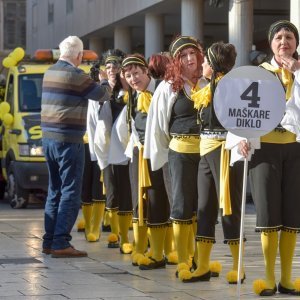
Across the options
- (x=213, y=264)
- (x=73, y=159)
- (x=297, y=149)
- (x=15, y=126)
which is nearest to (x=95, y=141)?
(x=73, y=159)

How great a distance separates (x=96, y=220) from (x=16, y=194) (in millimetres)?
6719

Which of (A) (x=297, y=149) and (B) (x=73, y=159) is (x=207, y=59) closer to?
(A) (x=297, y=149)

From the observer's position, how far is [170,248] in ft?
36.7

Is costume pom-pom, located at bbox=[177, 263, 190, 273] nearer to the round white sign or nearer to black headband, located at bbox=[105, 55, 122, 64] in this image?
the round white sign

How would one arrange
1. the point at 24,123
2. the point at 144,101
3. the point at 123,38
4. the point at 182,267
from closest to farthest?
1. the point at 182,267
2. the point at 144,101
3. the point at 24,123
4. the point at 123,38

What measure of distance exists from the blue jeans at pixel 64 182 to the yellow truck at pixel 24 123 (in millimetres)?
7285

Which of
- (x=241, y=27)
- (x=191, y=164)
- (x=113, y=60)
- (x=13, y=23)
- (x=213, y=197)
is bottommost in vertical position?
(x=213, y=197)

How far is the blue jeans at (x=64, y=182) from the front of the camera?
38.2 ft

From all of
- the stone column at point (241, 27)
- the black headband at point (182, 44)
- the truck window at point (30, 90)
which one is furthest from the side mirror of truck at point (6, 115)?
the black headband at point (182, 44)

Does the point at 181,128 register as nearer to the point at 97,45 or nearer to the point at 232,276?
the point at 232,276

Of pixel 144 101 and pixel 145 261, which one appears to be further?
pixel 144 101

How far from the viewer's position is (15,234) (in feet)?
46.5

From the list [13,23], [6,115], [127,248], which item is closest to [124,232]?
[127,248]

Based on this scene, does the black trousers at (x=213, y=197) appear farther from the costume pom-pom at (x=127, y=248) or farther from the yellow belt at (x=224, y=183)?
the costume pom-pom at (x=127, y=248)
